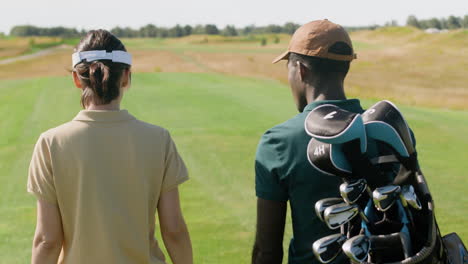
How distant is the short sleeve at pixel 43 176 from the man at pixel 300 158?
35.0 inches

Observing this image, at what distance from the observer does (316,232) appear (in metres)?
2.79

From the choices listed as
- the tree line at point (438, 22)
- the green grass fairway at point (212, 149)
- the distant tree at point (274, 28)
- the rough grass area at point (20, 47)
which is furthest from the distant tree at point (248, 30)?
the green grass fairway at point (212, 149)

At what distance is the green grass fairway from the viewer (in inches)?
272

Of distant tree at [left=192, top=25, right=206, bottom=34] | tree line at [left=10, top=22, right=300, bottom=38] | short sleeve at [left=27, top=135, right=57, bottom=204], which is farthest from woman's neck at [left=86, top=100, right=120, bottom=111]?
distant tree at [left=192, top=25, right=206, bottom=34]

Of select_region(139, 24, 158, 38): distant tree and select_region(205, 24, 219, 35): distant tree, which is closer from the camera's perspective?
select_region(139, 24, 158, 38): distant tree

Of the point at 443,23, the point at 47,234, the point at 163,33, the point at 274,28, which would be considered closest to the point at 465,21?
the point at 443,23

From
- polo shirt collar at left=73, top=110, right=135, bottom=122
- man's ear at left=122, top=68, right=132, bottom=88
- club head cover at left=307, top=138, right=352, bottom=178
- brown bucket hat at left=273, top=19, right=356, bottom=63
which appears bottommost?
club head cover at left=307, top=138, right=352, bottom=178

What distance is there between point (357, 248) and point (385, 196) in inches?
8.3

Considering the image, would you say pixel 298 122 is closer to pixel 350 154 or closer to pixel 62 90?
pixel 350 154

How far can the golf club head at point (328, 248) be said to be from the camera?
7.88ft

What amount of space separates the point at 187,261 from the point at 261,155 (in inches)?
26.0

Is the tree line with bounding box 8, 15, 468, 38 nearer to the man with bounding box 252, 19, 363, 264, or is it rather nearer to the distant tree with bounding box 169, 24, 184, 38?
the distant tree with bounding box 169, 24, 184, 38

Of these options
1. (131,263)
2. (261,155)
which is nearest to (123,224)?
(131,263)

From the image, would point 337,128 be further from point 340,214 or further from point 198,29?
point 198,29
